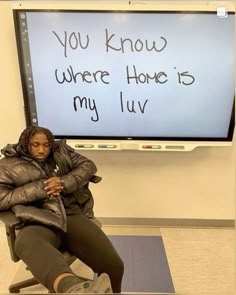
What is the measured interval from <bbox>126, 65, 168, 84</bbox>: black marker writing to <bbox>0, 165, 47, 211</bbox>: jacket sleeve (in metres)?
0.94

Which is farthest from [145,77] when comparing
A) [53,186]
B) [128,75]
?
[53,186]

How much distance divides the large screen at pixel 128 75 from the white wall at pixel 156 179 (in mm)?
204

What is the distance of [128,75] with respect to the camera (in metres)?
2.23

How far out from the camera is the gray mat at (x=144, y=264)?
1.99 meters

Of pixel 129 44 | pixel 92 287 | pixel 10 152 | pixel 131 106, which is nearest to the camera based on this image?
pixel 92 287

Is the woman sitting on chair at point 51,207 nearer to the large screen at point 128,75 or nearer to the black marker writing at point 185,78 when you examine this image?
the large screen at point 128,75

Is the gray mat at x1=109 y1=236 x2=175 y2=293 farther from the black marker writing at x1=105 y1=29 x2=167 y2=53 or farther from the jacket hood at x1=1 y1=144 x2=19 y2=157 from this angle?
the black marker writing at x1=105 y1=29 x2=167 y2=53

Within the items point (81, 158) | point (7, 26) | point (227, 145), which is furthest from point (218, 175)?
point (7, 26)

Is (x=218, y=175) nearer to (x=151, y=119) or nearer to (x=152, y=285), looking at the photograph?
(x=151, y=119)

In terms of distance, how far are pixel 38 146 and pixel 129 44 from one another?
2.94 ft

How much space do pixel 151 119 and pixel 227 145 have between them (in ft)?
1.86

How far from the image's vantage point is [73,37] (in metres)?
Result: 2.15

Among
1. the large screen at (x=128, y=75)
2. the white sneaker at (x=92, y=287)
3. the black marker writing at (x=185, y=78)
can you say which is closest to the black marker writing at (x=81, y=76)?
the large screen at (x=128, y=75)

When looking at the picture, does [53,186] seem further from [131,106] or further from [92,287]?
[131,106]
